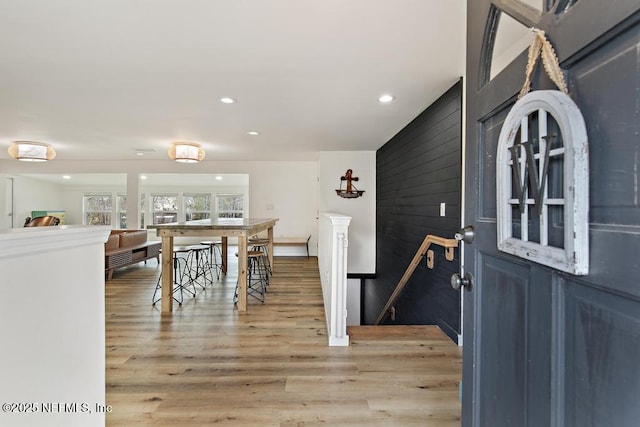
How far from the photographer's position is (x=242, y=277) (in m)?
3.23

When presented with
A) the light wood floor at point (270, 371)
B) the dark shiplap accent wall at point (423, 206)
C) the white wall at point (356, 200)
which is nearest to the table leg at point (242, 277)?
the light wood floor at point (270, 371)

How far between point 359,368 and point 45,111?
14.1 feet

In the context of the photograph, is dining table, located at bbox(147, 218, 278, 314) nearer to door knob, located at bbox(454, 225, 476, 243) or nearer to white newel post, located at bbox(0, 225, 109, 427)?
white newel post, located at bbox(0, 225, 109, 427)

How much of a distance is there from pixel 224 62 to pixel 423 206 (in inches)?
96.8

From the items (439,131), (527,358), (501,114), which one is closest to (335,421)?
(527,358)

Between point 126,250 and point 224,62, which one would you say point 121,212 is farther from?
point 224,62

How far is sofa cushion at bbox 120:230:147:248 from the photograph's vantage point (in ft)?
17.1

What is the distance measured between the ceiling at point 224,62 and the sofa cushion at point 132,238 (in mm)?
2095

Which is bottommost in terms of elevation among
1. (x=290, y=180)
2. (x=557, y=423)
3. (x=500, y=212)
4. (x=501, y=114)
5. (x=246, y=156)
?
(x=557, y=423)

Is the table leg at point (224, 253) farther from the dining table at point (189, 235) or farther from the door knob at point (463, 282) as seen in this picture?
the door knob at point (463, 282)

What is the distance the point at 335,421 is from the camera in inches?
63.7

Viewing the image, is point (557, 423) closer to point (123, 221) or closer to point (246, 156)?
point (246, 156)

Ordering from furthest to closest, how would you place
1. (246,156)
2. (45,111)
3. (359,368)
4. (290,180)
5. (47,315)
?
(290,180), (246,156), (45,111), (359,368), (47,315)

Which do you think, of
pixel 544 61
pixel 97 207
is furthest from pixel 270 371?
pixel 97 207
